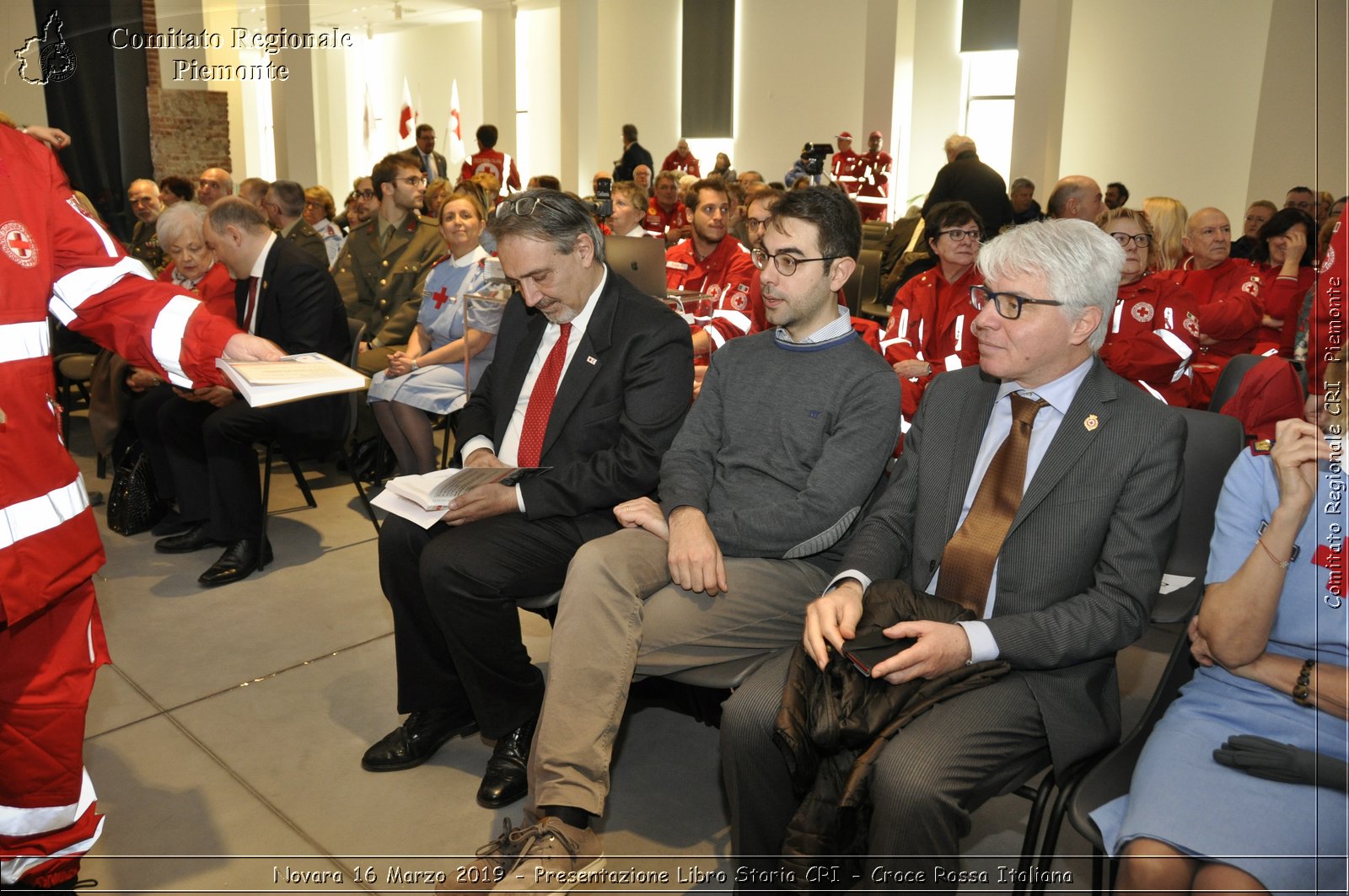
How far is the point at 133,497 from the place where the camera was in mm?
4035

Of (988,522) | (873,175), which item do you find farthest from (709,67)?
(988,522)

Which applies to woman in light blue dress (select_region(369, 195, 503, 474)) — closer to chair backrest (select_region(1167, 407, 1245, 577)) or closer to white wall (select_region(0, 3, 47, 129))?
chair backrest (select_region(1167, 407, 1245, 577))

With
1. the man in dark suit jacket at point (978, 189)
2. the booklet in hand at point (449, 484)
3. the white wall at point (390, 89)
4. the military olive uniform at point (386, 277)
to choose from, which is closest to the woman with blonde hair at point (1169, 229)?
the man in dark suit jacket at point (978, 189)

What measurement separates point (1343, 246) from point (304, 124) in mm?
10798


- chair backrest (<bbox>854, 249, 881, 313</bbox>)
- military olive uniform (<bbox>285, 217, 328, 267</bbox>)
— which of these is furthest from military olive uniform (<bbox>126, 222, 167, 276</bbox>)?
chair backrest (<bbox>854, 249, 881, 313</bbox>)

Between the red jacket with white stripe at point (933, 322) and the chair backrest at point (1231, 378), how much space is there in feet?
3.81

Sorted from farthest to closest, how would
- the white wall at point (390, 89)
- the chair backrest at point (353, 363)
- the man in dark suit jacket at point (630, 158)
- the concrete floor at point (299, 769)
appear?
the white wall at point (390, 89)
the man in dark suit jacket at point (630, 158)
the chair backrest at point (353, 363)
the concrete floor at point (299, 769)

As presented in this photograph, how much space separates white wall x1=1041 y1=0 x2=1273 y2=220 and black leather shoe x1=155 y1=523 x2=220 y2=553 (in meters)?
10.3

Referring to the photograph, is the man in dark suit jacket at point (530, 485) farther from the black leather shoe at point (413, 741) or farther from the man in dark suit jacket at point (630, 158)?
the man in dark suit jacket at point (630, 158)

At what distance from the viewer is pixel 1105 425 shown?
1690 millimetres

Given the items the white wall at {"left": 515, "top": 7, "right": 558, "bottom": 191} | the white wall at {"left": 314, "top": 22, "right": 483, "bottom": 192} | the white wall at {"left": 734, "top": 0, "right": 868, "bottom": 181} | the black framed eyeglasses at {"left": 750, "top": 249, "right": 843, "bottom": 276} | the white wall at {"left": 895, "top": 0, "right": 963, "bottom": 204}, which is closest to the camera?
the black framed eyeglasses at {"left": 750, "top": 249, "right": 843, "bottom": 276}

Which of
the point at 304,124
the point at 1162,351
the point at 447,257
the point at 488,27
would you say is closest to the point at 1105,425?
the point at 1162,351

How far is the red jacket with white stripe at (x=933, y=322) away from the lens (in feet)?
11.3

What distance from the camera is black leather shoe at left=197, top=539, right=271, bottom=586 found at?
3.55 m
